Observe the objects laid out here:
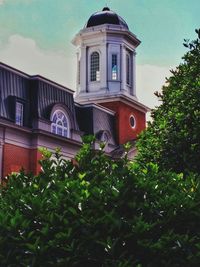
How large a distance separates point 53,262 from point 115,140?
37518mm

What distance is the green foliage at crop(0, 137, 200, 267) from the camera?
6.09 m

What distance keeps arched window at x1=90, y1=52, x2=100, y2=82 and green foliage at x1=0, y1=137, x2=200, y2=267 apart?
38616mm

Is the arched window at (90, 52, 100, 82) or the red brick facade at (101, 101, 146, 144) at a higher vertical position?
the arched window at (90, 52, 100, 82)

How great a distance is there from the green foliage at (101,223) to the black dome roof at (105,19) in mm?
39905

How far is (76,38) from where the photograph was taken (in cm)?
4675

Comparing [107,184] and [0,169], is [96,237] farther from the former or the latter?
[0,169]

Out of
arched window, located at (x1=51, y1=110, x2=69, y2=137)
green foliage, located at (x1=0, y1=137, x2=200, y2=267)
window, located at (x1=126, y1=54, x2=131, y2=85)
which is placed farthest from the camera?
window, located at (x1=126, y1=54, x2=131, y2=85)

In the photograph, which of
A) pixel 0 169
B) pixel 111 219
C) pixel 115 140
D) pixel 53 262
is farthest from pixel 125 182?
pixel 115 140

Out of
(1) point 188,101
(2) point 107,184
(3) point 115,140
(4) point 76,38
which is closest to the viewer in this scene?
(2) point 107,184

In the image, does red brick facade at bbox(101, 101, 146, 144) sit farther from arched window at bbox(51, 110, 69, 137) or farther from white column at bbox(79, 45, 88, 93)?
arched window at bbox(51, 110, 69, 137)

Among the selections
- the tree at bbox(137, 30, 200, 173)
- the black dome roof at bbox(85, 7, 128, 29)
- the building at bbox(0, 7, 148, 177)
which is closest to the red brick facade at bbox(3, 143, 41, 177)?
the building at bbox(0, 7, 148, 177)

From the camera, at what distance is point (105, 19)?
45.8 meters

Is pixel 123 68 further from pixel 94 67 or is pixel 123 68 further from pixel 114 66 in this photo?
pixel 94 67

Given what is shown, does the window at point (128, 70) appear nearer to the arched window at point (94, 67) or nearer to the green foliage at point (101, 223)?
the arched window at point (94, 67)
